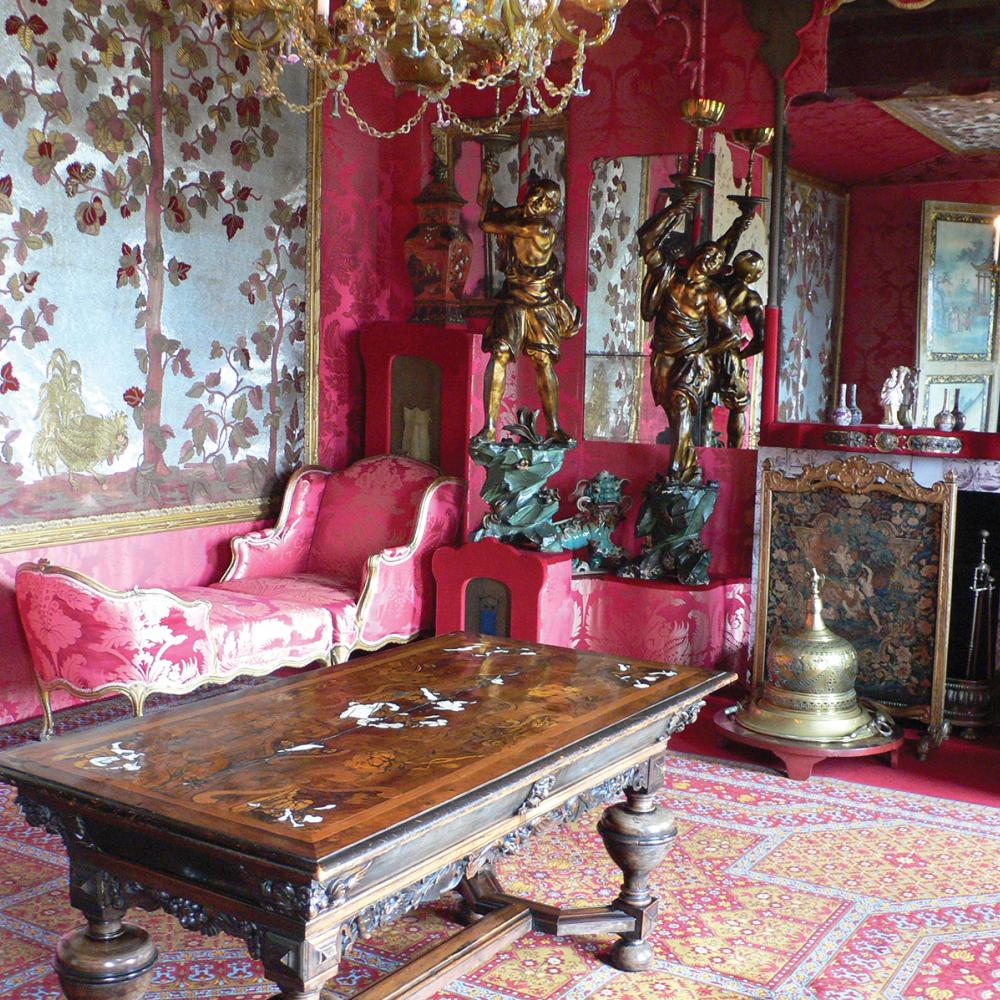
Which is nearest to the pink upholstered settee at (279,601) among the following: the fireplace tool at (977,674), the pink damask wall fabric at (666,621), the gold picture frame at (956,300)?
the pink damask wall fabric at (666,621)

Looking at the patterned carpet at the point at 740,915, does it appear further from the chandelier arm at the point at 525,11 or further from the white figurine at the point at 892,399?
the chandelier arm at the point at 525,11

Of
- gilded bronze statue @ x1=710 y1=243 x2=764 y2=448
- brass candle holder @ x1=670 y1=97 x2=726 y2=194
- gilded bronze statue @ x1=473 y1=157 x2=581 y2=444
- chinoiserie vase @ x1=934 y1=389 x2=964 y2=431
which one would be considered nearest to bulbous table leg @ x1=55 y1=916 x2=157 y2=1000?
gilded bronze statue @ x1=473 y1=157 x2=581 y2=444

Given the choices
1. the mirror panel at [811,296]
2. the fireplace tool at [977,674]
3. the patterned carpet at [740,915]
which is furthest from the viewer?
the mirror panel at [811,296]

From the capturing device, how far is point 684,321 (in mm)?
5211

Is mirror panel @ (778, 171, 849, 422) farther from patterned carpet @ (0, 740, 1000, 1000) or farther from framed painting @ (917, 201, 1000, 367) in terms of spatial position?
patterned carpet @ (0, 740, 1000, 1000)

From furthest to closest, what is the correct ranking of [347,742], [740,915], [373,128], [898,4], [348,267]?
1. [348,267]
2. [373,128]
3. [898,4]
4. [740,915]
5. [347,742]

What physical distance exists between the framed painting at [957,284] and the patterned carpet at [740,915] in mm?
1914

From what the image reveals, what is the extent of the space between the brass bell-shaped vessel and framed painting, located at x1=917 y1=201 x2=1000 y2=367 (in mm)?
1242

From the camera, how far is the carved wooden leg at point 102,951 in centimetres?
215

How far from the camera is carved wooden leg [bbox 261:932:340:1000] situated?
1.95 m

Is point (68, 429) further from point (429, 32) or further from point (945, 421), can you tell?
point (945, 421)

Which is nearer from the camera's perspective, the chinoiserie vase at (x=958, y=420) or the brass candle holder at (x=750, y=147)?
the chinoiserie vase at (x=958, y=420)

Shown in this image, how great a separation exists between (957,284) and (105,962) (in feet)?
14.0

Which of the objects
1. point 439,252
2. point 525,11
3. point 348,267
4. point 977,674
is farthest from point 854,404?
point 348,267
